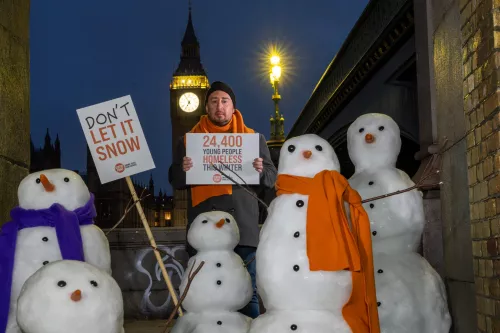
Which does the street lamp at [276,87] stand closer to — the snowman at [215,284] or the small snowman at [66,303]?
the snowman at [215,284]

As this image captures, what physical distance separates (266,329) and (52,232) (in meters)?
1.54

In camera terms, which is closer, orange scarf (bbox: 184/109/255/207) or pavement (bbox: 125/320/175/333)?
orange scarf (bbox: 184/109/255/207)

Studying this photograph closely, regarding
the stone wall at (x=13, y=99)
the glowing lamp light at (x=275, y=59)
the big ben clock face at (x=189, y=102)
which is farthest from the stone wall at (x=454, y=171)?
the big ben clock face at (x=189, y=102)

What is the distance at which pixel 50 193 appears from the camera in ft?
15.4

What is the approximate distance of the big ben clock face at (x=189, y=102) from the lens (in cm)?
7919

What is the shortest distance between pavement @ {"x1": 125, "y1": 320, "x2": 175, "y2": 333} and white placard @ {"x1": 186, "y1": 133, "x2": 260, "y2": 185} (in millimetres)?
2245

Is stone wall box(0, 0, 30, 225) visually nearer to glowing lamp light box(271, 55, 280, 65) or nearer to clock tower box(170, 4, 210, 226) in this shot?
glowing lamp light box(271, 55, 280, 65)

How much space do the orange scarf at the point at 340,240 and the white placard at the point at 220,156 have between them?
3.88ft

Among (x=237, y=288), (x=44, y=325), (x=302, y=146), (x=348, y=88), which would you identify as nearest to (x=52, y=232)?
(x=44, y=325)

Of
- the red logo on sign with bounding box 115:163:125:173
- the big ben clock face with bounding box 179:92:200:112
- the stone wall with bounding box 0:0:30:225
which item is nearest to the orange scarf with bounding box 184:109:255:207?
the red logo on sign with bounding box 115:163:125:173

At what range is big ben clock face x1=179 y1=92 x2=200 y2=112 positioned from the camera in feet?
260

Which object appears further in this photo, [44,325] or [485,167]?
[485,167]

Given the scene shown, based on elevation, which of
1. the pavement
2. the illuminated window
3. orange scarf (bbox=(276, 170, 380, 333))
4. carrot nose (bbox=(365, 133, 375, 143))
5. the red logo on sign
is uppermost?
the illuminated window

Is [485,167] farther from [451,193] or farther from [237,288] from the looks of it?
[237,288]
